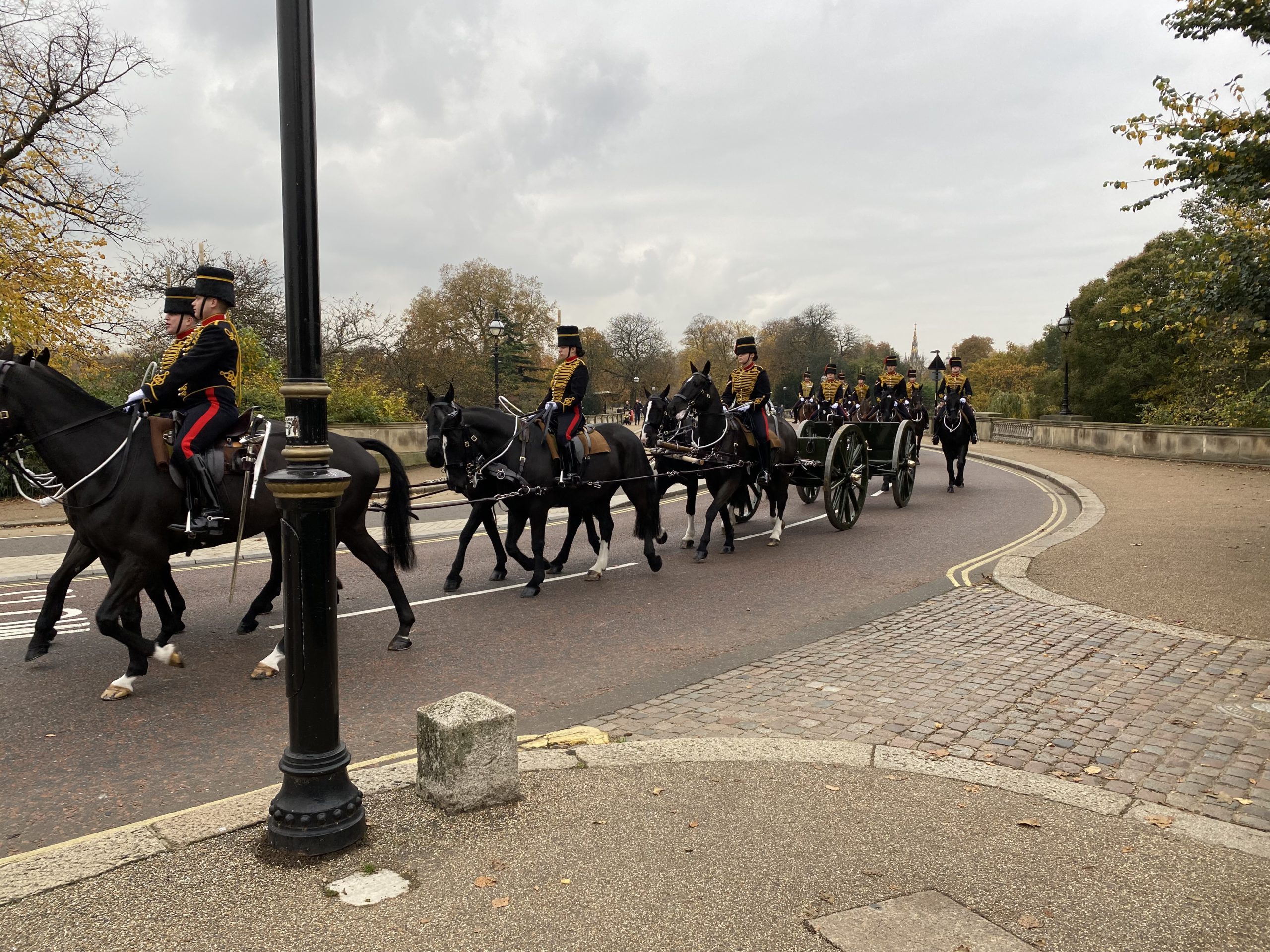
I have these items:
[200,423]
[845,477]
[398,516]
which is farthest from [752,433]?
[200,423]

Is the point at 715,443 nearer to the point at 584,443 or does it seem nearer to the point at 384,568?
the point at 584,443

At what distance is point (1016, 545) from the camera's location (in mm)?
12367

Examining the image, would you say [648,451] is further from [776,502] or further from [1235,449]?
[1235,449]

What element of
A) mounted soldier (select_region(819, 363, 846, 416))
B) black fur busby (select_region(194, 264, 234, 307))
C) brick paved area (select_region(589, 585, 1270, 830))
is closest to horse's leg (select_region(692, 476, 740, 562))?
brick paved area (select_region(589, 585, 1270, 830))

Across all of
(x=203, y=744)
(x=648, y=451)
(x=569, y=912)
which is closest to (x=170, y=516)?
(x=203, y=744)

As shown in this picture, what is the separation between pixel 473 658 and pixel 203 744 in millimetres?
2165

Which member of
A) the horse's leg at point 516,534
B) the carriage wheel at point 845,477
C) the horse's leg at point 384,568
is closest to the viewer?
the horse's leg at point 384,568

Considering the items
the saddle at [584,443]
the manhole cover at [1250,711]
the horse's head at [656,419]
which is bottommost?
the manhole cover at [1250,711]

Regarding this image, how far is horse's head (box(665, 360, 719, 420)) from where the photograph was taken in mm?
11531

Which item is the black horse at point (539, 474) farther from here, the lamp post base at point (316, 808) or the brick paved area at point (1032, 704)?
the lamp post base at point (316, 808)

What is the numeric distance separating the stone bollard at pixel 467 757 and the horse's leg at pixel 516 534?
565 centimetres

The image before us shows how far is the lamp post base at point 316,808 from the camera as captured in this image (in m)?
3.59

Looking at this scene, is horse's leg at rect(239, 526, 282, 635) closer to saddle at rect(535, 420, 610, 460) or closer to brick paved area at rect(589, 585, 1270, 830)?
saddle at rect(535, 420, 610, 460)

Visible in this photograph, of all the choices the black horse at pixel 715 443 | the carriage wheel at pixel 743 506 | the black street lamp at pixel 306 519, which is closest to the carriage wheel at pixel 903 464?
the carriage wheel at pixel 743 506
